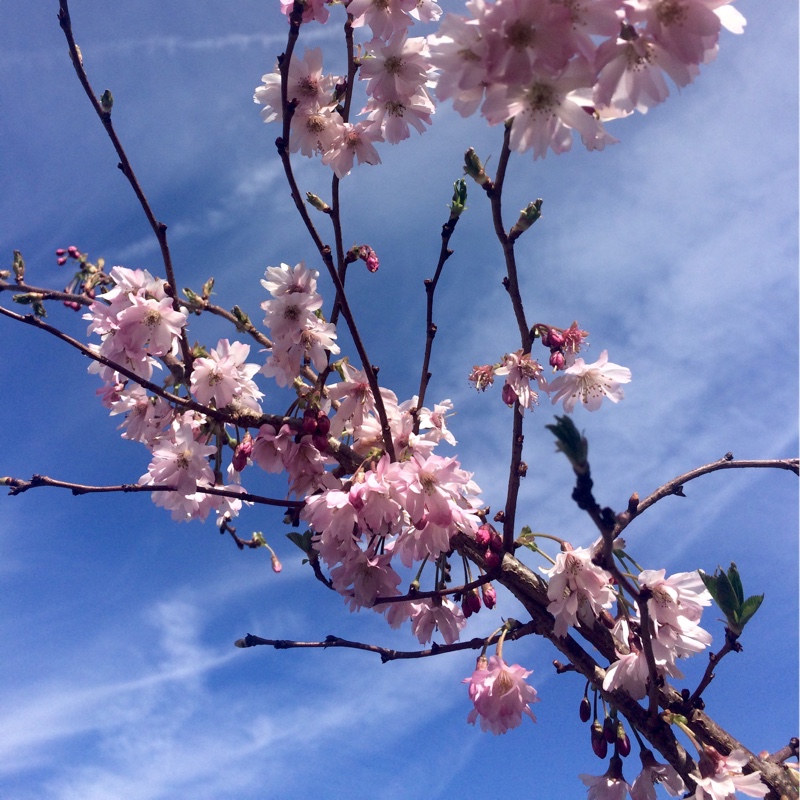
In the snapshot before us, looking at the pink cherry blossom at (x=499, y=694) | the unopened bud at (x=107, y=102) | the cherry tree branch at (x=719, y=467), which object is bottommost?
the pink cherry blossom at (x=499, y=694)

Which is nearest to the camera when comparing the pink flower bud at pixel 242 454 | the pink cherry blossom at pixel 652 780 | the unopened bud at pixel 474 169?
the unopened bud at pixel 474 169

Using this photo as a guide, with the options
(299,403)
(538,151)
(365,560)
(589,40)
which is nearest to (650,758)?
(365,560)

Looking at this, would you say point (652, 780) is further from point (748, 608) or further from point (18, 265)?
point (18, 265)

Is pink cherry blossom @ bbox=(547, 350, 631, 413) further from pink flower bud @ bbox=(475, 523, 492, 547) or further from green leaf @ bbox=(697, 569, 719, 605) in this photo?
green leaf @ bbox=(697, 569, 719, 605)

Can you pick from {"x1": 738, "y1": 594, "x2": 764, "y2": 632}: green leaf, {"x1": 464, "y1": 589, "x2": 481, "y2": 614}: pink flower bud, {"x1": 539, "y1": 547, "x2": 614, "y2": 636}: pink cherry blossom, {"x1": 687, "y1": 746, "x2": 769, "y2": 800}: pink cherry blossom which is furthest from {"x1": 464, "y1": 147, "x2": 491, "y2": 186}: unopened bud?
{"x1": 687, "y1": 746, "x2": 769, "y2": 800}: pink cherry blossom

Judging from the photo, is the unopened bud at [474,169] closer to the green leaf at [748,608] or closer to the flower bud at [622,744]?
the green leaf at [748,608]

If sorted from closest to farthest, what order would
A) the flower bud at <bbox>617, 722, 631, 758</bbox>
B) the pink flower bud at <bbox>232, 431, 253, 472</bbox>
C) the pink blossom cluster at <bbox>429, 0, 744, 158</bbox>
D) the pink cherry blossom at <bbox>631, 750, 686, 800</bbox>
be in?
1. the pink blossom cluster at <bbox>429, 0, 744, 158</bbox>
2. the pink cherry blossom at <bbox>631, 750, 686, 800</bbox>
3. the flower bud at <bbox>617, 722, 631, 758</bbox>
4. the pink flower bud at <bbox>232, 431, 253, 472</bbox>

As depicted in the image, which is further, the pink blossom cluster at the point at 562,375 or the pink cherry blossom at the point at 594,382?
the pink cherry blossom at the point at 594,382

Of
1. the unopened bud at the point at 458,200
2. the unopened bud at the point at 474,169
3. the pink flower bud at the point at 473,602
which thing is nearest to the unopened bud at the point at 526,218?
the unopened bud at the point at 474,169
